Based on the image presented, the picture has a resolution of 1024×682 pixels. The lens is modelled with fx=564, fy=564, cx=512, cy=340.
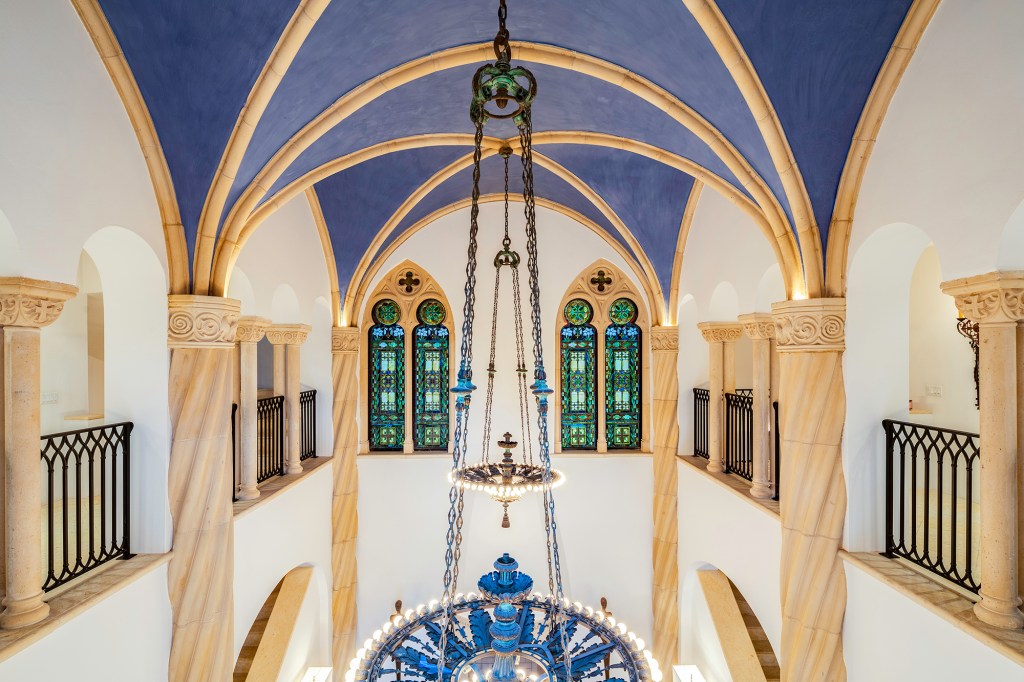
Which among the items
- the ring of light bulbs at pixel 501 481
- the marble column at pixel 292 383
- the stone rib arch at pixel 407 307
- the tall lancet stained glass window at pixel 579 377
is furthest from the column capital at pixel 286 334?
the tall lancet stained glass window at pixel 579 377

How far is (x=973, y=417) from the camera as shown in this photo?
603 centimetres

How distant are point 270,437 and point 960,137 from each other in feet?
22.8

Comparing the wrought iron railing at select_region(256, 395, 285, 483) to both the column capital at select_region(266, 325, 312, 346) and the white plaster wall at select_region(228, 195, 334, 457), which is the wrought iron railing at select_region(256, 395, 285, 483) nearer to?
the column capital at select_region(266, 325, 312, 346)

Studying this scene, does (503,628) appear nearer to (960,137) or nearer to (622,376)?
(960,137)

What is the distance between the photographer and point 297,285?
22.5ft

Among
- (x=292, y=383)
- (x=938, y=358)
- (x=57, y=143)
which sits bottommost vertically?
(x=292, y=383)

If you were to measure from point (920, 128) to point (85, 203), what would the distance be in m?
5.19

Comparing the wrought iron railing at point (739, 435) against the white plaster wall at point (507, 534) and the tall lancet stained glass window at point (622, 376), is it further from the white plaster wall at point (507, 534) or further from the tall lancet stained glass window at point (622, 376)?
the tall lancet stained glass window at point (622, 376)

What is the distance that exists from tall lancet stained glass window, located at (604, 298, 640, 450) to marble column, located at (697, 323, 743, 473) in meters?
1.96

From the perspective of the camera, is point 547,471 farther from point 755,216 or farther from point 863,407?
point 755,216

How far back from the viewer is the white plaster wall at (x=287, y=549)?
5.41 meters

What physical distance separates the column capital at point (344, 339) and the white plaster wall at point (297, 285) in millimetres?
98

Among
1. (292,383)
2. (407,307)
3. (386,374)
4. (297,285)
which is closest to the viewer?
(297,285)

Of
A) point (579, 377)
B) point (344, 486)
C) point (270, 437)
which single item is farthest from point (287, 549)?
point (579, 377)
